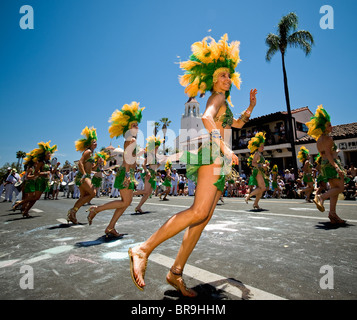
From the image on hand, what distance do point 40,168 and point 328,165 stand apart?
8556mm

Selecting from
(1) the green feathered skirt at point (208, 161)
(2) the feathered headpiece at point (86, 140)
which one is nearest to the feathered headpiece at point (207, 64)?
(1) the green feathered skirt at point (208, 161)

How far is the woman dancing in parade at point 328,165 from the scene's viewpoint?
15.3ft

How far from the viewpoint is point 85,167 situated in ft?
19.9

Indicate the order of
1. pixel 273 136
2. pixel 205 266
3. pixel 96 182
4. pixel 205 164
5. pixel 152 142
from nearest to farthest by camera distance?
pixel 205 164 < pixel 205 266 < pixel 96 182 < pixel 152 142 < pixel 273 136

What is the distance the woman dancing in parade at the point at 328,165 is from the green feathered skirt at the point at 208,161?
148 inches

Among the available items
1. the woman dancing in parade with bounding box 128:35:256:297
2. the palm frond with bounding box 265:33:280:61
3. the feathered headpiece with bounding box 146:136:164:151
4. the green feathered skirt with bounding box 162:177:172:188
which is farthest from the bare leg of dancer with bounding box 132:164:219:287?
the palm frond with bounding box 265:33:280:61

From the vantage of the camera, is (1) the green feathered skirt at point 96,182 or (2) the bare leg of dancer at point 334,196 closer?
(2) the bare leg of dancer at point 334,196

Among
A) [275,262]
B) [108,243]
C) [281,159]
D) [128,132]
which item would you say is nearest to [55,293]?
[108,243]

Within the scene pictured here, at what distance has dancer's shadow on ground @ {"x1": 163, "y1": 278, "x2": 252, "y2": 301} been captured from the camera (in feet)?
5.94

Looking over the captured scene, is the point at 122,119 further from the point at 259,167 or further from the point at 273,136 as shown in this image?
the point at 273,136

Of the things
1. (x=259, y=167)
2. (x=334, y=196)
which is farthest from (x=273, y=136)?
(x=334, y=196)

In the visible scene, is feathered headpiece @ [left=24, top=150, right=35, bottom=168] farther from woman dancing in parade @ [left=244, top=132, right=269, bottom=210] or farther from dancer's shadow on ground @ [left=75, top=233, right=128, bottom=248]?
woman dancing in parade @ [left=244, top=132, right=269, bottom=210]

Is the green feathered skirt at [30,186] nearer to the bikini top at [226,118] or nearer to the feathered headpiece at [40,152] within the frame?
the feathered headpiece at [40,152]
